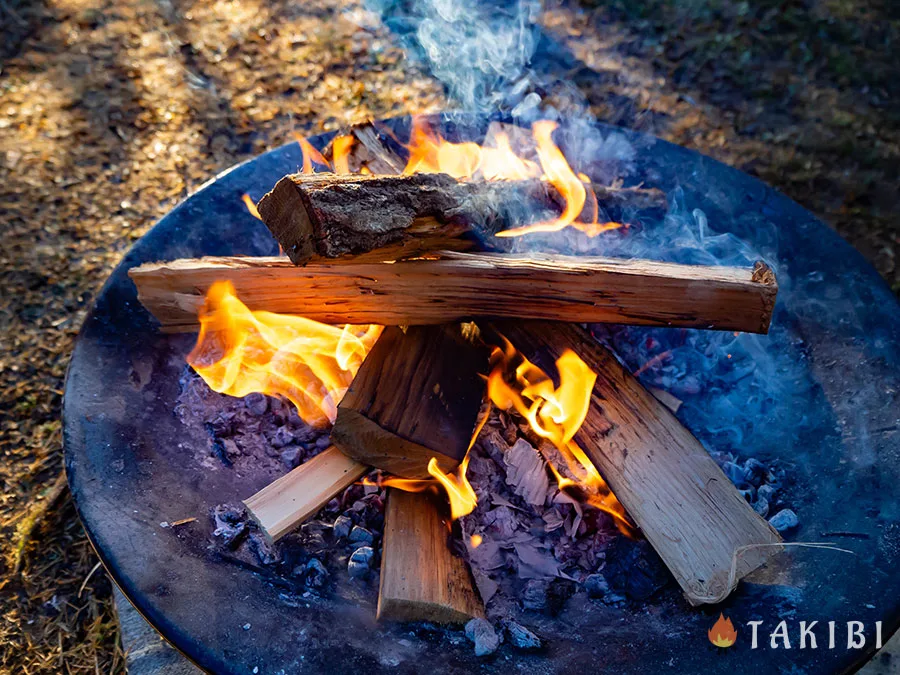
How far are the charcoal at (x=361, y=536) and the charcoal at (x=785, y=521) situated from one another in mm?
1067

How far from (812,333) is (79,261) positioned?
3123 millimetres

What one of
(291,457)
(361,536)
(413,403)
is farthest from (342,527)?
(413,403)

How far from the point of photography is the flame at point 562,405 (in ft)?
6.35

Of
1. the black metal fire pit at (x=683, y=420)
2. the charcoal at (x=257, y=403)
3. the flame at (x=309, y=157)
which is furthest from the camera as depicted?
Answer: the flame at (x=309, y=157)

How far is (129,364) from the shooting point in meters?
2.07

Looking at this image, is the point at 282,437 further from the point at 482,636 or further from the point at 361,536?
the point at 482,636

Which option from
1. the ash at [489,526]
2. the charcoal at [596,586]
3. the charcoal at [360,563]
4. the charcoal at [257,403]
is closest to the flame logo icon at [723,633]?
the ash at [489,526]

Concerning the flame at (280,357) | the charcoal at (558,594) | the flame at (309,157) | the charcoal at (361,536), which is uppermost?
the flame at (309,157)

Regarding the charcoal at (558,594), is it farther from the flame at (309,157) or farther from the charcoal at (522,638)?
the flame at (309,157)

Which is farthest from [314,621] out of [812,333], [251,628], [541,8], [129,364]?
[541,8]

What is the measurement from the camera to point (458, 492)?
1.92 meters

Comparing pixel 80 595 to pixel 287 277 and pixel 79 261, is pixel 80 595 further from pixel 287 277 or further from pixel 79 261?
pixel 79 261

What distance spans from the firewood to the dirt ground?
1.28 m

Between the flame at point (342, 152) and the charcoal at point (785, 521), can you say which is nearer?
the charcoal at point (785, 521)
